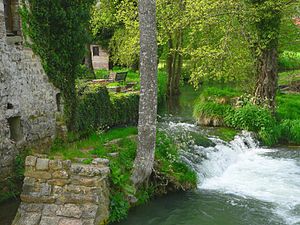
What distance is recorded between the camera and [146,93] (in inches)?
348

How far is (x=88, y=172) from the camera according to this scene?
303 inches

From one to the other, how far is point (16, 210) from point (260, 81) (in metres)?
11.3

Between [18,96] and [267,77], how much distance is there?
1033 cm

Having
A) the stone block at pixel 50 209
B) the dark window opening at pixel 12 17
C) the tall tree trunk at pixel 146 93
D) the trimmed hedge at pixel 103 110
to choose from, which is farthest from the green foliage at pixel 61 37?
the stone block at pixel 50 209

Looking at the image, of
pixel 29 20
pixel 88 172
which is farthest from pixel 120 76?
pixel 88 172

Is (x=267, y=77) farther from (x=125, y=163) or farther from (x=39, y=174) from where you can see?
(x=39, y=174)

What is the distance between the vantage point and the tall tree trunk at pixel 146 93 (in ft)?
28.3

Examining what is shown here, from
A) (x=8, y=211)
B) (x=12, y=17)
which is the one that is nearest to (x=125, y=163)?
(x=8, y=211)

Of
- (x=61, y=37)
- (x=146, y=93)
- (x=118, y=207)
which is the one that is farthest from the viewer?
(x=61, y=37)

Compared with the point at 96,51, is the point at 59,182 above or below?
below

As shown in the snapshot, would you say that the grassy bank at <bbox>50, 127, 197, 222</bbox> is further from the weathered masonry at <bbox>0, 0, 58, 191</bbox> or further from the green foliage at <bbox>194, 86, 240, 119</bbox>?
the green foliage at <bbox>194, 86, 240, 119</bbox>

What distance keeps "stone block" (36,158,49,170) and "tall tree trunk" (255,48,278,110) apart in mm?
10578

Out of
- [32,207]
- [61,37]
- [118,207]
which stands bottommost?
[118,207]

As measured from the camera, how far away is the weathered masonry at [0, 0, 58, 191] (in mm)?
9070
